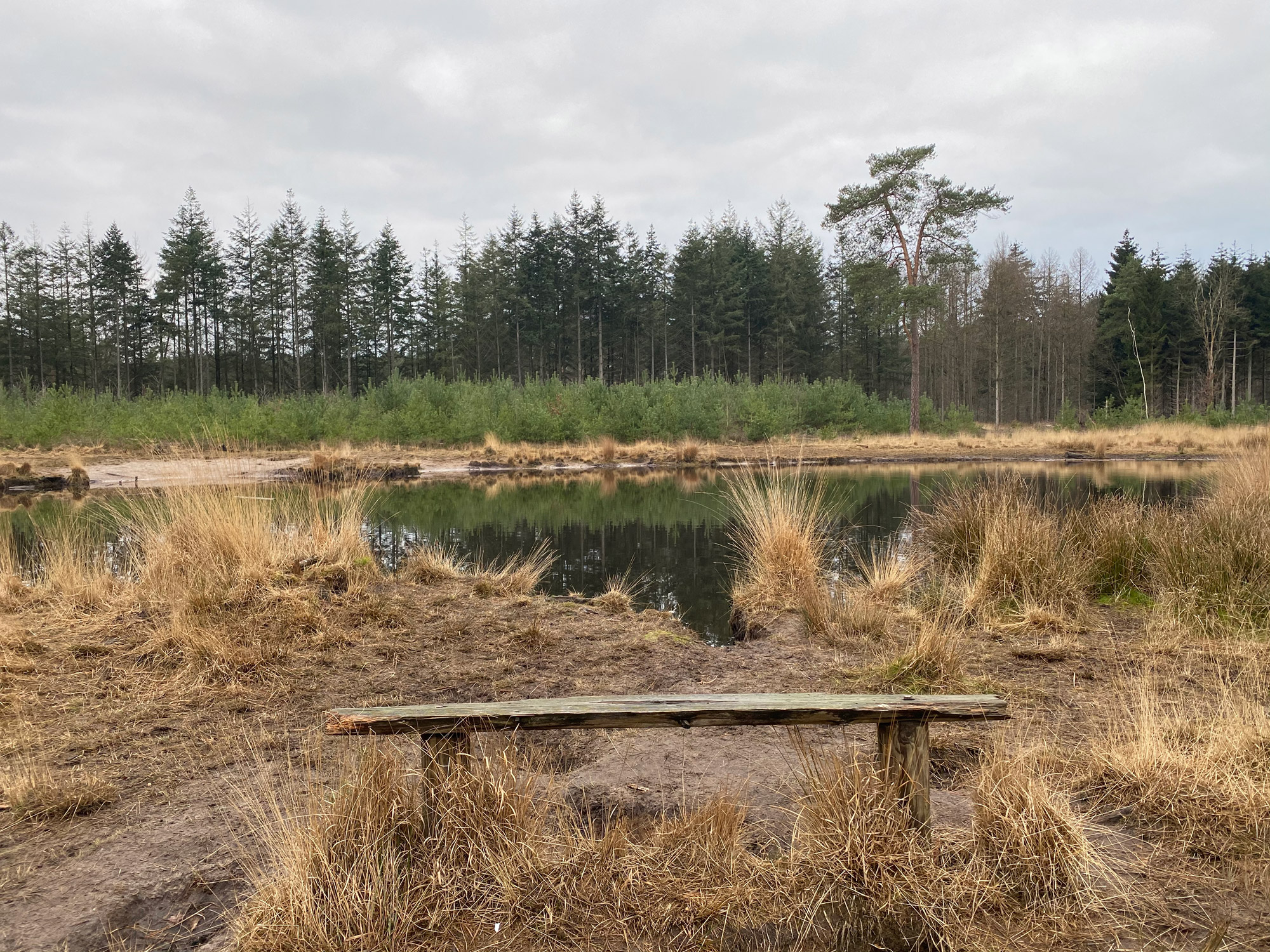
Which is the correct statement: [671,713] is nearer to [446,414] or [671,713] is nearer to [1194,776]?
[1194,776]

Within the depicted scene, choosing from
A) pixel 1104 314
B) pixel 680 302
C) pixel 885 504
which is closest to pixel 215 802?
pixel 885 504

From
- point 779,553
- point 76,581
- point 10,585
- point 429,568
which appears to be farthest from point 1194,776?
point 10,585

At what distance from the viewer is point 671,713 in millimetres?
2455

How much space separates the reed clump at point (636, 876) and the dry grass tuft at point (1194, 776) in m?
0.63

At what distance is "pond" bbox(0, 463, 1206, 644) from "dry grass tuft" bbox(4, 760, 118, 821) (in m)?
4.32

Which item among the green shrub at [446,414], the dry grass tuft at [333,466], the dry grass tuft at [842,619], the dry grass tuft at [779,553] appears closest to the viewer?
the dry grass tuft at [842,619]

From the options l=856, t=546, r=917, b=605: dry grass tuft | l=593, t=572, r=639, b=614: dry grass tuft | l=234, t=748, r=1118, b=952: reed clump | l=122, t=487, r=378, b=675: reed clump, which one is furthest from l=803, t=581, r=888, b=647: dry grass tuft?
l=122, t=487, r=378, b=675: reed clump

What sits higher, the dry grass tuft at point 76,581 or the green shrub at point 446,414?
the green shrub at point 446,414

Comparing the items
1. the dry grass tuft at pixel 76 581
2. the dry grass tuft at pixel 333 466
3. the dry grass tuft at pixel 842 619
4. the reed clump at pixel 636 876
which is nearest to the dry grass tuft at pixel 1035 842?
the reed clump at pixel 636 876

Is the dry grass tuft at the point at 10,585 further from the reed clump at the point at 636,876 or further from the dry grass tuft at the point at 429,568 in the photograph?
the reed clump at the point at 636,876

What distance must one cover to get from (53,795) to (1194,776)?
4.48m

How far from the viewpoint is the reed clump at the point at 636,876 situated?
7.39ft

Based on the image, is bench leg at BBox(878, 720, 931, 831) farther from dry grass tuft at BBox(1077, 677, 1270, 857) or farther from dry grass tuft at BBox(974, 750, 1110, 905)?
dry grass tuft at BBox(1077, 677, 1270, 857)

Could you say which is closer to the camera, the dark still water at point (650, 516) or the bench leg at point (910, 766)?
the bench leg at point (910, 766)
